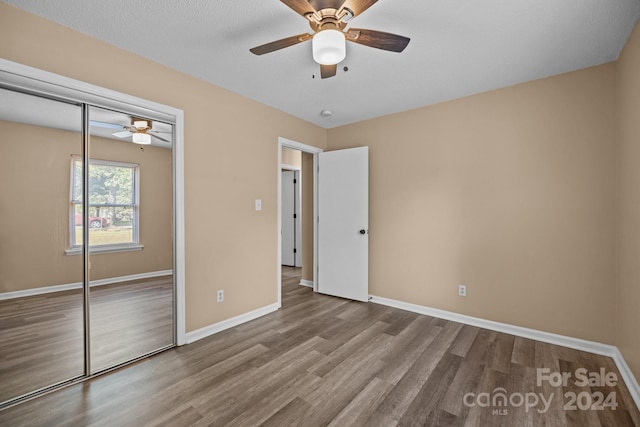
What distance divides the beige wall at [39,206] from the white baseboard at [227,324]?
2.93 ft

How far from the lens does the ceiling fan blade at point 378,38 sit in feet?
5.51

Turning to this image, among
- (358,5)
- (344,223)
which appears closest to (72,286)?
(358,5)

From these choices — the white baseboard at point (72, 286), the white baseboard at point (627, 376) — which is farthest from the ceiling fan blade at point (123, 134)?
the white baseboard at point (627, 376)

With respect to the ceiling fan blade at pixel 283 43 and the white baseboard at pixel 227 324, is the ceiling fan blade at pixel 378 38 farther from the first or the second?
the white baseboard at pixel 227 324

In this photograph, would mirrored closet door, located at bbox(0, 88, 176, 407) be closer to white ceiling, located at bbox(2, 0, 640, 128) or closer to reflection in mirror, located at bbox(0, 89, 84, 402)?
reflection in mirror, located at bbox(0, 89, 84, 402)

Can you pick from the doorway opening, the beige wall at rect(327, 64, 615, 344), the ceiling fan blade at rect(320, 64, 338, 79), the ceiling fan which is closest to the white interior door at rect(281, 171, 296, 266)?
the doorway opening

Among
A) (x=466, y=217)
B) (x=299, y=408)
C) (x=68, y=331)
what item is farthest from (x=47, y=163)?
(x=466, y=217)

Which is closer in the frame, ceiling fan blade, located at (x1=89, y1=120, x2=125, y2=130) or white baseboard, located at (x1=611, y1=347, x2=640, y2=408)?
white baseboard, located at (x1=611, y1=347, x2=640, y2=408)

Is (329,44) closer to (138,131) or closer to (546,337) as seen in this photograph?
(138,131)

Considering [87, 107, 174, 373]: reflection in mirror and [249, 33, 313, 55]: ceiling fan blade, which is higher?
[249, 33, 313, 55]: ceiling fan blade

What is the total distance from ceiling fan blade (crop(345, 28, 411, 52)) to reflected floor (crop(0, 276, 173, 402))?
2504 mm

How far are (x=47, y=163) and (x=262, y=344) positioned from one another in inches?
87.0

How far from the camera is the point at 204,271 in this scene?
9.28 ft

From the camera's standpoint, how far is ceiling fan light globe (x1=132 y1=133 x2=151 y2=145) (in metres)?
2.43
